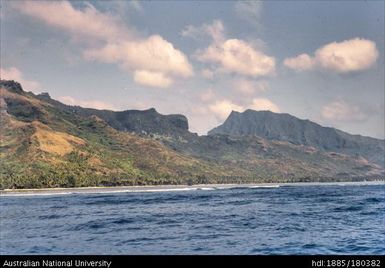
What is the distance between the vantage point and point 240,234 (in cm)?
4941

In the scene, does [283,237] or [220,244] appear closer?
[220,244]

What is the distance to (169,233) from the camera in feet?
171

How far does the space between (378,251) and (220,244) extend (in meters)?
14.1
